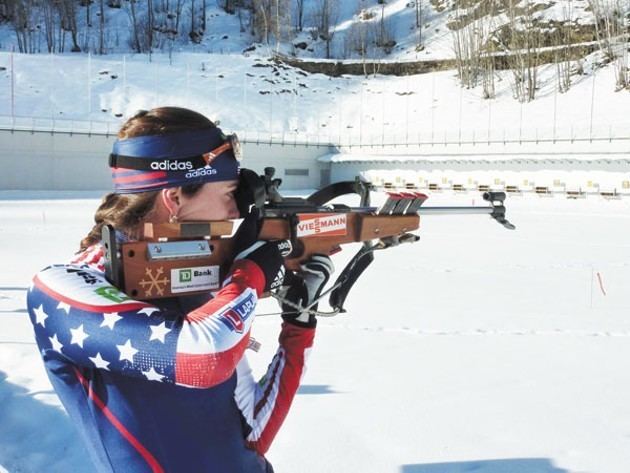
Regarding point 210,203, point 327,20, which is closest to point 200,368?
point 210,203

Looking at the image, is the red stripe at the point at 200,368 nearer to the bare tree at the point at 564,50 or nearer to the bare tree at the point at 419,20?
the bare tree at the point at 564,50

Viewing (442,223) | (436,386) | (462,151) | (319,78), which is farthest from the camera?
(319,78)

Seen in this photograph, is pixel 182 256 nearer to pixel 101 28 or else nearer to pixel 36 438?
pixel 36 438

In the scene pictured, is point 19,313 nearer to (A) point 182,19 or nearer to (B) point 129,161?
(B) point 129,161

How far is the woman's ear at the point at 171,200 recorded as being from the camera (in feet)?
4.82

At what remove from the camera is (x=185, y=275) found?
1.51 metres

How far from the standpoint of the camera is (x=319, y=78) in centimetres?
4953

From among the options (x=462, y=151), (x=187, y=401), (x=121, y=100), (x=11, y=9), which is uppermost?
(x=11, y=9)

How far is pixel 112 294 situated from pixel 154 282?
0.56ft

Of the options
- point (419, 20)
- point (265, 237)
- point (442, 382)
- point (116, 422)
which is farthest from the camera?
point (419, 20)

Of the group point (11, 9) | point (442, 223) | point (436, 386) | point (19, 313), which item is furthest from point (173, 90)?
point (436, 386)

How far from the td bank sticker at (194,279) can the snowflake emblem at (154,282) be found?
0.03m

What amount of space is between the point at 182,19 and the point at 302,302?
65.0m

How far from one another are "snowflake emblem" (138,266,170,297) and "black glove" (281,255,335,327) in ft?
1.56
